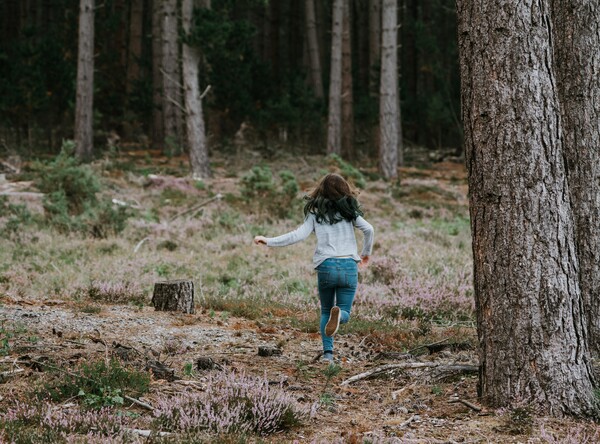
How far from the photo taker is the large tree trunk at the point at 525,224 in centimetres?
457

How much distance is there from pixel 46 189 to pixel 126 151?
13464 millimetres

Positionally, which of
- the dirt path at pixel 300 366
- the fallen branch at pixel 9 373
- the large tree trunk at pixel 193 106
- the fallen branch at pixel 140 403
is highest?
the large tree trunk at pixel 193 106

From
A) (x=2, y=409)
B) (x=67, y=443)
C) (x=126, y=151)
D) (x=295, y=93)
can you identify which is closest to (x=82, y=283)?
(x=2, y=409)

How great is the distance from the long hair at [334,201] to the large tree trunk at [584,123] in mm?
1870

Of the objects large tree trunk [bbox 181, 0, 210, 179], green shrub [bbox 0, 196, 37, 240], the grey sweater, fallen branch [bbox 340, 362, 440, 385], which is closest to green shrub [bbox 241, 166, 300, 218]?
green shrub [bbox 0, 196, 37, 240]

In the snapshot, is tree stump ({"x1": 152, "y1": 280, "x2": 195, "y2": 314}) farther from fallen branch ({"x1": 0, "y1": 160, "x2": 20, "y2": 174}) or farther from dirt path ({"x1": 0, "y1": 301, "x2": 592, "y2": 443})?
fallen branch ({"x1": 0, "y1": 160, "x2": 20, "y2": 174})

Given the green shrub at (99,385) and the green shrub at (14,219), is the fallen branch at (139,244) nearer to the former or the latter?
the green shrub at (14,219)

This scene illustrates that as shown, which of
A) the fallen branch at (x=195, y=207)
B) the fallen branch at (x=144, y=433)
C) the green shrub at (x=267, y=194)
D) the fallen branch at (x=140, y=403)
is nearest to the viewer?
the fallen branch at (x=144, y=433)

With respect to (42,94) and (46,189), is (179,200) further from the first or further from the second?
(42,94)

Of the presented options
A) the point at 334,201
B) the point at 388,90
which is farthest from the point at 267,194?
the point at 334,201

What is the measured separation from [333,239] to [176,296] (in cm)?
256

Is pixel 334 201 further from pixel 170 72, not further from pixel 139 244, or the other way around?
pixel 170 72

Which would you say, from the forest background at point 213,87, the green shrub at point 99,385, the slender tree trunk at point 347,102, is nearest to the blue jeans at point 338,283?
the green shrub at point 99,385

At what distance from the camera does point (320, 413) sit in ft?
16.0
